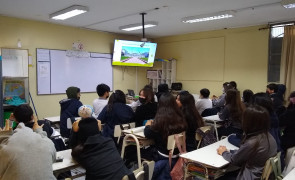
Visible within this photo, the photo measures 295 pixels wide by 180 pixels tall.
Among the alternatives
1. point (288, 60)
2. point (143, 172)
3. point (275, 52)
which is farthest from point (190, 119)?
point (275, 52)

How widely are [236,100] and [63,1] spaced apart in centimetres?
311

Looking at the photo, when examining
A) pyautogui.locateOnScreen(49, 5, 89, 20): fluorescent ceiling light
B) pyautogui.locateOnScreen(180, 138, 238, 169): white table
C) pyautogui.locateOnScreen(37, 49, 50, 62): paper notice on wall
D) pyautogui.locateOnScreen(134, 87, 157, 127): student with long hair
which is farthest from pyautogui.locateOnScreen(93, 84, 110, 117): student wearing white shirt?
pyautogui.locateOnScreen(37, 49, 50, 62): paper notice on wall

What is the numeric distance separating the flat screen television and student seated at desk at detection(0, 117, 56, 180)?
5071mm

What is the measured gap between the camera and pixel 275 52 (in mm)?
5551

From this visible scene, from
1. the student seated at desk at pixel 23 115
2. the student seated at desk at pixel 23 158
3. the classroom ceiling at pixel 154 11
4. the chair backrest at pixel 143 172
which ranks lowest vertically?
the chair backrest at pixel 143 172

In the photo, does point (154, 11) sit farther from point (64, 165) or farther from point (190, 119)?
point (64, 165)

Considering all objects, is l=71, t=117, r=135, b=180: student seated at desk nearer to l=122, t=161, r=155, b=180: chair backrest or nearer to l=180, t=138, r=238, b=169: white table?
l=122, t=161, r=155, b=180: chair backrest

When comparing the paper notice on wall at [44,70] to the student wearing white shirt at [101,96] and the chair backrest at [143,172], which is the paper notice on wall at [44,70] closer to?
the student wearing white shirt at [101,96]

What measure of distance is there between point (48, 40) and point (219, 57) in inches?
168

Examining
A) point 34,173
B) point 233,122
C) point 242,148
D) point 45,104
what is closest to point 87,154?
point 34,173

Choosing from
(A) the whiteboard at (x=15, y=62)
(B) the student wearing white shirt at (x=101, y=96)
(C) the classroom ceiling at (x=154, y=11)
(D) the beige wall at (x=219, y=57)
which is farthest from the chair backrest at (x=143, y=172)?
(D) the beige wall at (x=219, y=57)

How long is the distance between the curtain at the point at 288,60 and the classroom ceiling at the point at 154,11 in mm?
323

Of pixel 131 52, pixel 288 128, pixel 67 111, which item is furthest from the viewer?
pixel 131 52

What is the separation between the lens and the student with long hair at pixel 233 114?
3.47 meters
